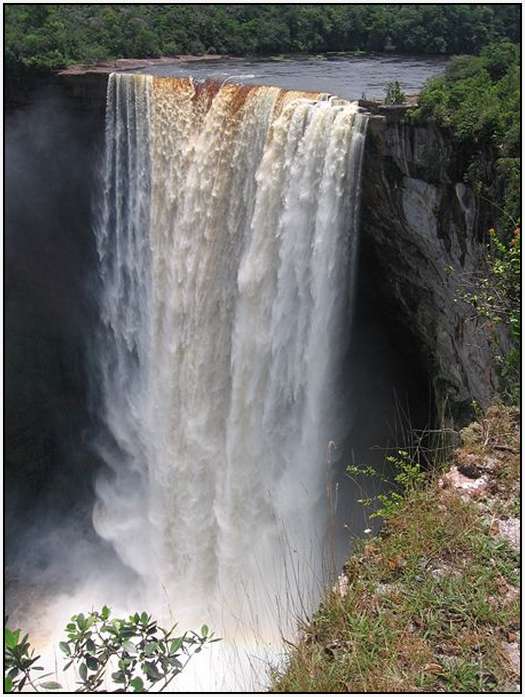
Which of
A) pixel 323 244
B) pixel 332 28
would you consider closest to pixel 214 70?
pixel 332 28

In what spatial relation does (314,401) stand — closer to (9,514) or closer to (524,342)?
(524,342)

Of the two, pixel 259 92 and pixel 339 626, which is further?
pixel 259 92

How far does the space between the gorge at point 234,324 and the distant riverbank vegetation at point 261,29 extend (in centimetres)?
337

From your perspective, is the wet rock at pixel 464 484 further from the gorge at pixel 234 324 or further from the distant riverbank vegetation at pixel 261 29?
the distant riverbank vegetation at pixel 261 29

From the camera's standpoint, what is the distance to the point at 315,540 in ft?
32.7

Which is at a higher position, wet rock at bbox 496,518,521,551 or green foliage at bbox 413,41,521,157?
green foliage at bbox 413,41,521,157

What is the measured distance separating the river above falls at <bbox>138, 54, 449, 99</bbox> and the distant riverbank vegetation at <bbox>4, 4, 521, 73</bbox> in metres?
0.79

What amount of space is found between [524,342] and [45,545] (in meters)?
12.2

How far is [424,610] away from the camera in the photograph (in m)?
2.98

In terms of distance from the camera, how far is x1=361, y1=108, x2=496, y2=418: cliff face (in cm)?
815

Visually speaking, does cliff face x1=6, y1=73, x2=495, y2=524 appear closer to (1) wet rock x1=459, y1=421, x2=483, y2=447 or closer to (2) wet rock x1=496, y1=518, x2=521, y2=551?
(1) wet rock x1=459, y1=421, x2=483, y2=447

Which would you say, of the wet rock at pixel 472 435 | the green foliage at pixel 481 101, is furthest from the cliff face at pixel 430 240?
the wet rock at pixel 472 435

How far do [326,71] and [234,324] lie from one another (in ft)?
23.1

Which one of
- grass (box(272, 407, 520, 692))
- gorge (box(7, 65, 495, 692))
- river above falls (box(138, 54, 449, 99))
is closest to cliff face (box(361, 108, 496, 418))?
gorge (box(7, 65, 495, 692))
